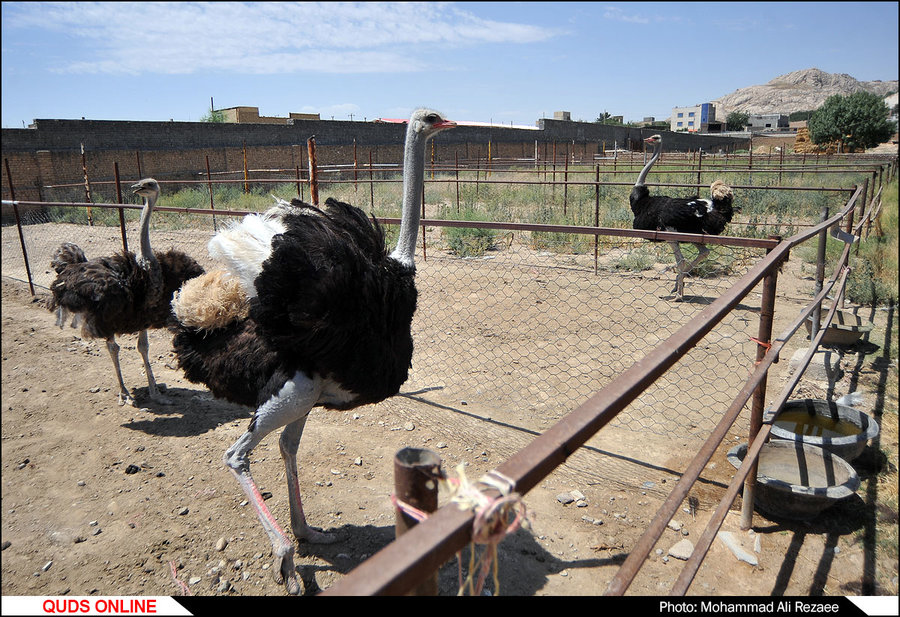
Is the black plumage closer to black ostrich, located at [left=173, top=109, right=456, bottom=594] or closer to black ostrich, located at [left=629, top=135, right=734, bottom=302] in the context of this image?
black ostrich, located at [left=173, top=109, right=456, bottom=594]

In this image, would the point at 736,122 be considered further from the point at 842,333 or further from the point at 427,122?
the point at 427,122

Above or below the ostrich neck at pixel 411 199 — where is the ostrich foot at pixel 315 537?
below

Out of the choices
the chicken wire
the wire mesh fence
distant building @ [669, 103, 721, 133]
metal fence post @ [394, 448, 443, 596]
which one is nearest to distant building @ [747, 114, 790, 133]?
distant building @ [669, 103, 721, 133]

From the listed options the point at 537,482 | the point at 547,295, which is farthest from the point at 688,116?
the point at 537,482

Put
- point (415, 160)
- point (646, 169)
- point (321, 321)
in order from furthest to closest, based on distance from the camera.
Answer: point (646, 169) → point (415, 160) → point (321, 321)

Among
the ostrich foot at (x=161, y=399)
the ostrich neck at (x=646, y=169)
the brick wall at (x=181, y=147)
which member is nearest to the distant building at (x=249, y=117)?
the brick wall at (x=181, y=147)

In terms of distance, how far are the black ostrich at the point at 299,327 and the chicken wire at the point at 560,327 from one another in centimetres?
177

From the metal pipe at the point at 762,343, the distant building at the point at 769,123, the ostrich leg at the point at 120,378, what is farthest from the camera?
the distant building at the point at 769,123

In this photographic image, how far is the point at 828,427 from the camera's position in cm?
359

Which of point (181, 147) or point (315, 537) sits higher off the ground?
point (181, 147)

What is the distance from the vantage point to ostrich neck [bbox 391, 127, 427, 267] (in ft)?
9.40

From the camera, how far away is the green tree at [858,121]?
108ft

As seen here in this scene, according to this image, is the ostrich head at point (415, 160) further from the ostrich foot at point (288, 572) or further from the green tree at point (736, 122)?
the green tree at point (736, 122)

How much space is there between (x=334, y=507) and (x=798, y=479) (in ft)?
7.82
